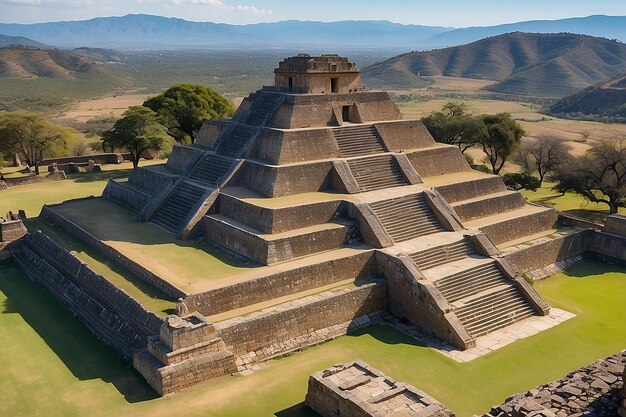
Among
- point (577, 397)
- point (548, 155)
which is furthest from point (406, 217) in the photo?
point (548, 155)

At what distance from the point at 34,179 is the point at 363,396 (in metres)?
27.9

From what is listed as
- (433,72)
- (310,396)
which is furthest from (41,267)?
(433,72)

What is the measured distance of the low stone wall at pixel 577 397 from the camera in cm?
963

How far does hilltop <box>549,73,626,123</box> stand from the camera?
267 ft

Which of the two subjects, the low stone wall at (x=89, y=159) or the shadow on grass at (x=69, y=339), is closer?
the shadow on grass at (x=69, y=339)

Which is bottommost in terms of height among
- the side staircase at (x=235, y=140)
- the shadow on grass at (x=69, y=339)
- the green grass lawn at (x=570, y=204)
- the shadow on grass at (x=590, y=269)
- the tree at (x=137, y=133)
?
the shadow on grass at (x=69, y=339)

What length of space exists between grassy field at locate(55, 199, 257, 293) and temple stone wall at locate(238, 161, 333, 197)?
295 centimetres

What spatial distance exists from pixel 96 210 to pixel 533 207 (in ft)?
60.7

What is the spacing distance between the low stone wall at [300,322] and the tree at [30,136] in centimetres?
2564

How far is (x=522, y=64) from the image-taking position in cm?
15950

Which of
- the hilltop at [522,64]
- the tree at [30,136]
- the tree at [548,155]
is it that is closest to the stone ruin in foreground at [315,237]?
the tree at [548,155]

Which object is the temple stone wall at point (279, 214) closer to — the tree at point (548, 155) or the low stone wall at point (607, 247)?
the low stone wall at point (607, 247)

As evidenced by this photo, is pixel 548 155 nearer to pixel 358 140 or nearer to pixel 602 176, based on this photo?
pixel 602 176

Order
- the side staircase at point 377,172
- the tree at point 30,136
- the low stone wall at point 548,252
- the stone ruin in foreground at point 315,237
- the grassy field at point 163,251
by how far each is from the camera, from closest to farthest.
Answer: the stone ruin in foreground at point 315,237, the grassy field at point 163,251, the low stone wall at point 548,252, the side staircase at point 377,172, the tree at point 30,136
